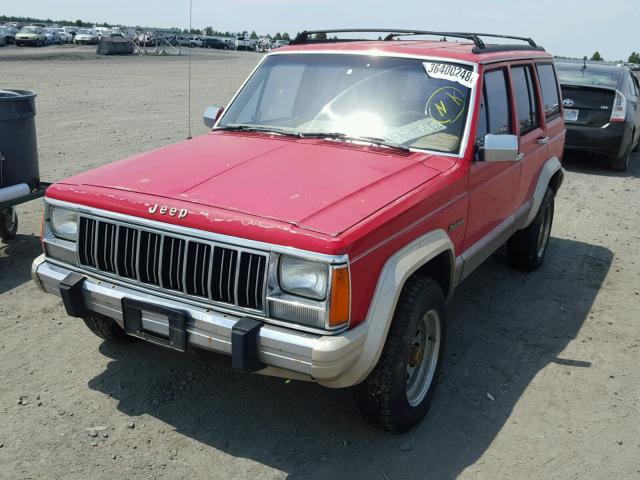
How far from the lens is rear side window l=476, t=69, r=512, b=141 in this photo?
4449 mm

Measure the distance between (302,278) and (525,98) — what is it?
10.8ft

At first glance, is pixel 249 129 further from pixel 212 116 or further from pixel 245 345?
pixel 245 345

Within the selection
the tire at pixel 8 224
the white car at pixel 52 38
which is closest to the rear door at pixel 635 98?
the tire at pixel 8 224

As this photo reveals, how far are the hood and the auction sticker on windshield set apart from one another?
694 millimetres

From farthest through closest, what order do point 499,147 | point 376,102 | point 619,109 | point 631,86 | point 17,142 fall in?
point 631,86 < point 619,109 < point 17,142 < point 376,102 < point 499,147

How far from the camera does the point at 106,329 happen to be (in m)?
4.18

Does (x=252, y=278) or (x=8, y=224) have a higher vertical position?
(x=252, y=278)

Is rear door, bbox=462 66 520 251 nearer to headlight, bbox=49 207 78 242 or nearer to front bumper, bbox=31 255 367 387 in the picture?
front bumper, bbox=31 255 367 387

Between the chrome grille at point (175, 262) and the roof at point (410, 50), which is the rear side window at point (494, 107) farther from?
the chrome grille at point (175, 262)

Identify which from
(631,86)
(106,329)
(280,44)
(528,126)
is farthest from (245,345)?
(280,44)

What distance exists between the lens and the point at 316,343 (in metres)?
2.89

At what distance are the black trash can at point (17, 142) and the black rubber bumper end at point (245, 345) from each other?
12.2 feet

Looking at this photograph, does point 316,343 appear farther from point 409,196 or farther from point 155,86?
point 155,86


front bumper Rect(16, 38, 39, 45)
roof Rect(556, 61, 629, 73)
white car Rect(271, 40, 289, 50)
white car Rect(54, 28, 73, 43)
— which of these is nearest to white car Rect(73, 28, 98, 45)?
white car Rect(54, 28, 73, 43)
